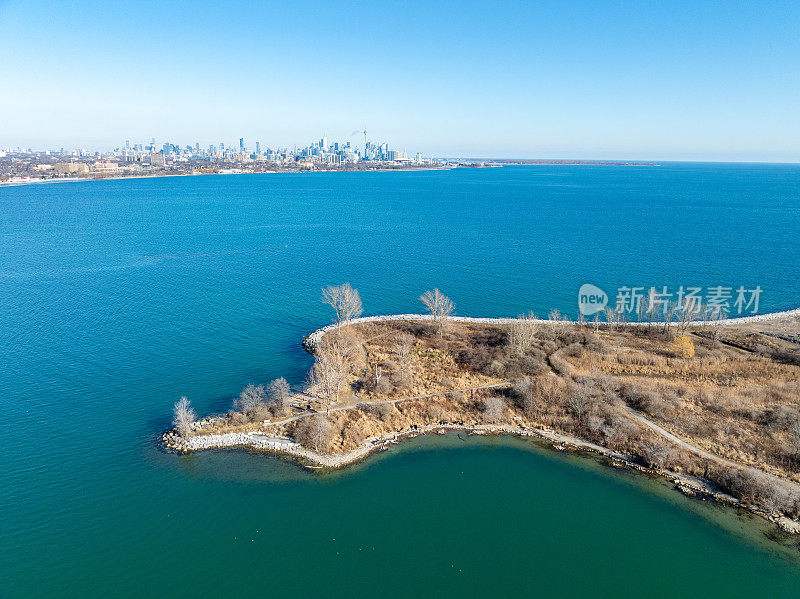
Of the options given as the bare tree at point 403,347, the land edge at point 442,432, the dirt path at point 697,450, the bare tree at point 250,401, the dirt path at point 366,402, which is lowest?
the land edge at point 442,432

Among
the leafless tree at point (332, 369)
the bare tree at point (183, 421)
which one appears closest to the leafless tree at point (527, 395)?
the leafless tree at point (332, 369)

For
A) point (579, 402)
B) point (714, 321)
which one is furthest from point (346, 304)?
point (714, 321)

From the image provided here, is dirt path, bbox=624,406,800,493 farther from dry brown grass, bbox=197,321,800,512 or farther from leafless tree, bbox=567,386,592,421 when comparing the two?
leafless tree, bbox=567,386,592,421

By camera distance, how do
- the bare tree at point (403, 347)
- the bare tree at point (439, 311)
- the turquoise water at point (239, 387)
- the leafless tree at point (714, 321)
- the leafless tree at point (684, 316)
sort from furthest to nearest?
the bare tree at point (439, 311), the leafless tree at point (684, 316), the leafless tree at point (714, 321), the bare tree at point (403, 347), the turquoise water at point (239, 387)

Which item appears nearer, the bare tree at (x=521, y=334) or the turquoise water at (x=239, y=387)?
the turquoise water at (x=239, y=387)

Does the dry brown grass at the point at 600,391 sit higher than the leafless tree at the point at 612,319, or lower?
lower

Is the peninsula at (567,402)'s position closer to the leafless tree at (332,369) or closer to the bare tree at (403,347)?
the leafless tree at (332,369)
